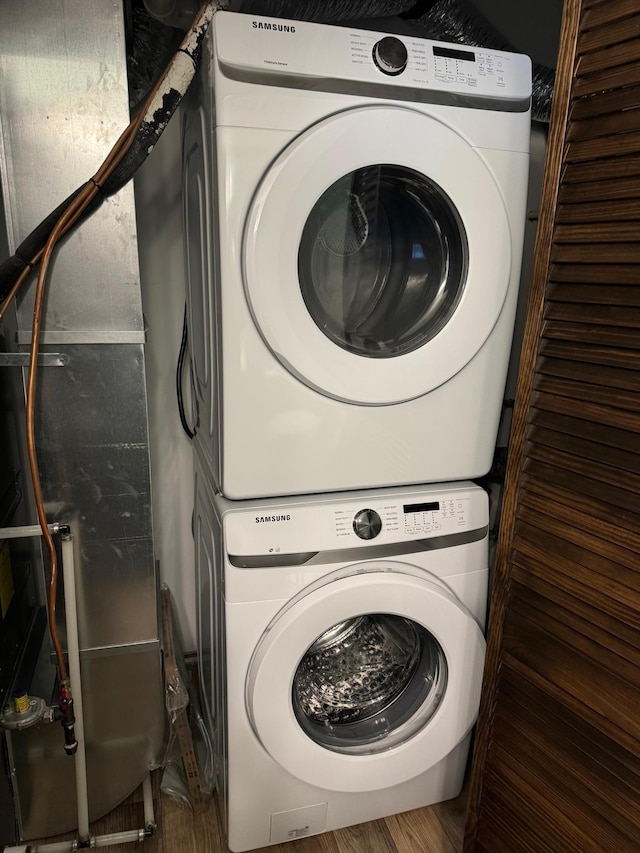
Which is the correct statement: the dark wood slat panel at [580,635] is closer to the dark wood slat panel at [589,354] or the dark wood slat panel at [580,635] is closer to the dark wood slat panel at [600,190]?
the dark wood slat panel at [589,354]

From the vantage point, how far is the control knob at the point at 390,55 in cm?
104

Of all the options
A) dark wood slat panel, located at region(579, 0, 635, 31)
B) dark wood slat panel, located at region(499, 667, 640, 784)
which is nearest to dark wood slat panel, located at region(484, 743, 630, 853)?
dark wood slat panel, located at region(499, 667, 640, 784)

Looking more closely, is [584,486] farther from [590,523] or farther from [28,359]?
[28,359]

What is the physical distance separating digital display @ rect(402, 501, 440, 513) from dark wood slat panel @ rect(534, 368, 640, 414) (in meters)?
0.34

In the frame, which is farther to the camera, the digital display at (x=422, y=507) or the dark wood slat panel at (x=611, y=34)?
the digital display at (x=422, y=507)

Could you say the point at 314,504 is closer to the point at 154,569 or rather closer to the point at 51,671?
the point at 154,569

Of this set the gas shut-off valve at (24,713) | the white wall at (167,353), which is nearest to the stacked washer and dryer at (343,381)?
the white wall at (167,353)

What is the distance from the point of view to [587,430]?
982 millimetres

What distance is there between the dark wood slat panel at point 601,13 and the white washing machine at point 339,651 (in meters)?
0.85

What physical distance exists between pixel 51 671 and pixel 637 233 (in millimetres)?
1472

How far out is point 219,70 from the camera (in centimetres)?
97

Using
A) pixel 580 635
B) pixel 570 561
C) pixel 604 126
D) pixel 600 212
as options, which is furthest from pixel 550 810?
pixel 604 126

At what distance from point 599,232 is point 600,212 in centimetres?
3

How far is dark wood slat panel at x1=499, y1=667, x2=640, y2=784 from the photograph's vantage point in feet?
3.16
